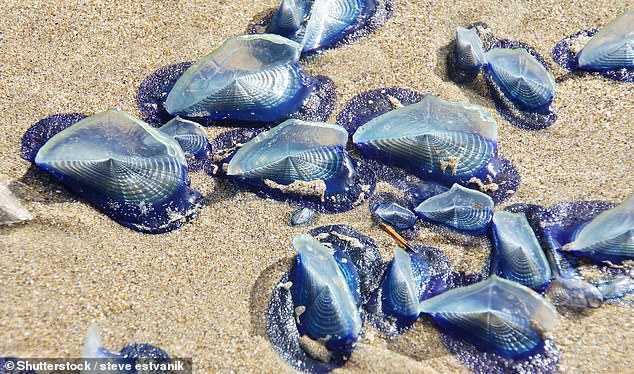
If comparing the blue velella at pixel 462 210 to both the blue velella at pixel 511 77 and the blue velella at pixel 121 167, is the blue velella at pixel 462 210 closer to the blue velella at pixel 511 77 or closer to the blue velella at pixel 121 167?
the blue velella at pixel 511 77

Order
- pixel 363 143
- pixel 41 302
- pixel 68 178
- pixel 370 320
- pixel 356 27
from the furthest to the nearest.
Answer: pixel 356 27, pixel 363 143, pixel 68 178, pixel 370 320, pixel 41 302


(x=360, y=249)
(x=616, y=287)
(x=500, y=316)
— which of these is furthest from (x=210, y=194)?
(x=616, y=287)

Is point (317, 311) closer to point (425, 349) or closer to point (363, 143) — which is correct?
point (425, 349)

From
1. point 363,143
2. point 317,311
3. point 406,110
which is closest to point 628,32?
point 406,110

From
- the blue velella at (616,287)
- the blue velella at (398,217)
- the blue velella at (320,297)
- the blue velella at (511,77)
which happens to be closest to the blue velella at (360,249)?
the blue velella at (320,297)

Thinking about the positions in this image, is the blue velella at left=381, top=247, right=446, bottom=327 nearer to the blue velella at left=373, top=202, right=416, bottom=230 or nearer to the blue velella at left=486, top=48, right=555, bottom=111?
the blue velella at left=373, top=202, right=416, bottom=230
